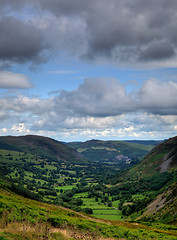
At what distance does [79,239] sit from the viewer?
70.8 feet

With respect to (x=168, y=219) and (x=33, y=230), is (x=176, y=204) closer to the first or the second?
(x=168, y=219)

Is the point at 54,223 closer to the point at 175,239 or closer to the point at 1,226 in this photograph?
the point at 1,226

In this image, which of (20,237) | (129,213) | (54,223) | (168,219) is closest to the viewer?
(20,237)

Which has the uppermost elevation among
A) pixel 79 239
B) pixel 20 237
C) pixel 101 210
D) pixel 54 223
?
pixel 20 237

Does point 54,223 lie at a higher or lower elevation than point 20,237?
lower

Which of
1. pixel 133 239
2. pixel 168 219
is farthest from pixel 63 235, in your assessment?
pixel 168 219

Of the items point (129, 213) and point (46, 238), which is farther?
point (129, 213)

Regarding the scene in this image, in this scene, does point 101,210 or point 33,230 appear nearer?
point 33,230

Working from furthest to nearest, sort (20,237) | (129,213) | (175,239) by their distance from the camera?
(129,213)
(175,239)
(20,237)

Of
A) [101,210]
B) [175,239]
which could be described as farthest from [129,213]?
[175,239]

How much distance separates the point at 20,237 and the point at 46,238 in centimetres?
266

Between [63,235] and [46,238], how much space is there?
8.96ft

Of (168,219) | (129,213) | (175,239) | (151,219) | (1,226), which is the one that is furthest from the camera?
(129,213)

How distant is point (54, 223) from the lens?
3362 centimetres
